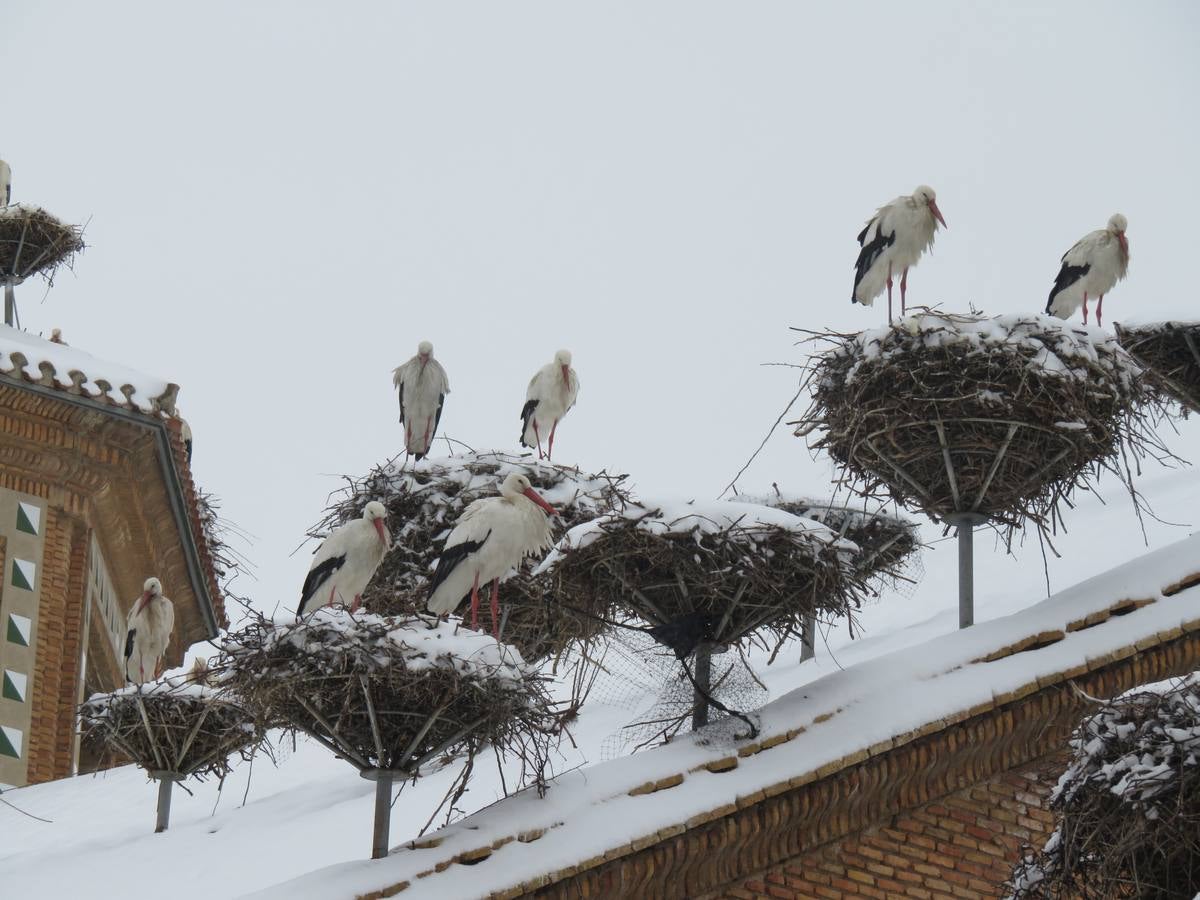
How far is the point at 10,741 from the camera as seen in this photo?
17.4 m

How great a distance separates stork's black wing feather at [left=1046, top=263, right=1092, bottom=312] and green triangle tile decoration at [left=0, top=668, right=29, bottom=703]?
9.07 m

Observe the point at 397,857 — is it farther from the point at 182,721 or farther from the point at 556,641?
the point at 556,641

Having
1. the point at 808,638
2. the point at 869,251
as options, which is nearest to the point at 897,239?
the point at 869,251

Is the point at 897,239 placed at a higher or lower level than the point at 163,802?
higher

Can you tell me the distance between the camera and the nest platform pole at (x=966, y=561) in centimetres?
1202

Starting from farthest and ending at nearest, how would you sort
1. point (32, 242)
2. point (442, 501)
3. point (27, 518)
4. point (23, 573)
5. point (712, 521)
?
point (32, 242) → point (27, 518) → point (23, 573) → point (442, 501) → point (712, 521)

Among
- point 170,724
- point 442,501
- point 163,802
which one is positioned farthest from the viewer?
point 442,501

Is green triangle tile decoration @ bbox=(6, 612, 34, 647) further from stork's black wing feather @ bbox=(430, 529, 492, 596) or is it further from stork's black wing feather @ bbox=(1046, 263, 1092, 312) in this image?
stork's black wing feather @ bbox=(1046, 263, 1092, 312)

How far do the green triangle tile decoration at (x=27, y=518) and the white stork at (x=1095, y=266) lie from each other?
29.5ft

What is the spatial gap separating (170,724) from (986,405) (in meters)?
5.76

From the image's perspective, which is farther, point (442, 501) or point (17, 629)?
point (17, 629)

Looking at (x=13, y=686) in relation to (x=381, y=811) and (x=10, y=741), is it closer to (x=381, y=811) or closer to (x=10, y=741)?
(x=10, y=741)

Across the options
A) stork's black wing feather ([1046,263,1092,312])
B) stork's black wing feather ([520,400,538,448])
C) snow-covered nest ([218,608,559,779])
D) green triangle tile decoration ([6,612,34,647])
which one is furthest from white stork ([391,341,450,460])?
snow-covered nest ([218,608,559,779])

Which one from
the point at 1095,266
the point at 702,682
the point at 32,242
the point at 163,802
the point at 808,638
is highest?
the point at 32,242
